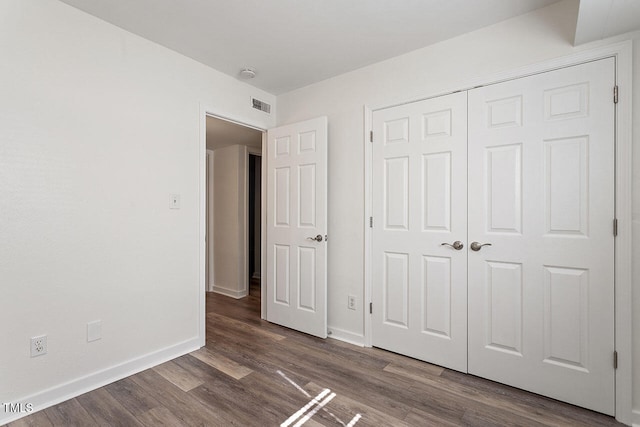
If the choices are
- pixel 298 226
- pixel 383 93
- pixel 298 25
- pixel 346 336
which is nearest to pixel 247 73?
pixel 298 25

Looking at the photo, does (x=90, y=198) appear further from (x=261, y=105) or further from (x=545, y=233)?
(x=545, y=233)

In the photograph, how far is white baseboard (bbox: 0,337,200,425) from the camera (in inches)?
69.2

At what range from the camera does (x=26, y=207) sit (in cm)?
177

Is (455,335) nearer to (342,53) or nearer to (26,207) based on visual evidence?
(342,53)

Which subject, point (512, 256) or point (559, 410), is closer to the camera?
point (559, 410)

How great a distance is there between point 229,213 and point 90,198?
8.42 ft

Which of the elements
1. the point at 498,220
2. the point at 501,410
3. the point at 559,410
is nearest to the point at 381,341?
the point at 501,410

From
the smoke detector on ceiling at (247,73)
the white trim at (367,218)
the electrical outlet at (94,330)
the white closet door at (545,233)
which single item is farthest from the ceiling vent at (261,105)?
the electrical outlet at (94,330)

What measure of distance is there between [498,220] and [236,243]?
11.2 feet

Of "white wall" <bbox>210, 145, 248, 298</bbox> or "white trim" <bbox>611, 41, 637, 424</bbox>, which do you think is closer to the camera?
"white trim" <bbox>611, 41, 637, 424</bbox>

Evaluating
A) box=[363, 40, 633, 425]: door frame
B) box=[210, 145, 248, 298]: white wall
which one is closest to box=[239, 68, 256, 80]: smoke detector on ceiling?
box=[210, 145, 248, 298]: white wall

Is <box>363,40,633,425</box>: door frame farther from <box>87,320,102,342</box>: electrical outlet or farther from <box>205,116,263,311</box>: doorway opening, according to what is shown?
<box>205,116,263,311</box>: doorway opening

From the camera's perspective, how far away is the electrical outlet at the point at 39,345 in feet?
5.86

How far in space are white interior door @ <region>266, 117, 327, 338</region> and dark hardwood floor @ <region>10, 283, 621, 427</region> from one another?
49 centimetres
